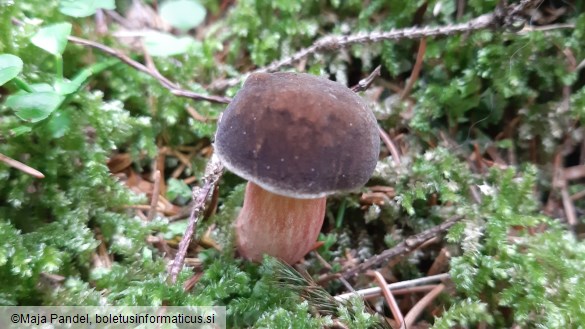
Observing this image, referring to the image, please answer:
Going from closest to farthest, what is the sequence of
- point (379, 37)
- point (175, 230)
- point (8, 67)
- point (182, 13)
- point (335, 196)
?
1. point (8, 67)
2. point (175, 230)
3. point (335, 196)
4. point (379, 37)
5. point (182, 13)

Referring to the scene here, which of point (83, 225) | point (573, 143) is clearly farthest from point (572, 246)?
point (83, 225)

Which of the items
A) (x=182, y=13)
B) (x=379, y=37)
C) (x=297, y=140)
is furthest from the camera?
(x=182, y=13)

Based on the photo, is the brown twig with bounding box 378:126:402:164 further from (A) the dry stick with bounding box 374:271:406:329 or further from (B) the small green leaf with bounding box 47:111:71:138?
(B) the small green leaf with bounding box 47:111:71:138

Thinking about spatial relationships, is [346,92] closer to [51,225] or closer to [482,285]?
[482,285]

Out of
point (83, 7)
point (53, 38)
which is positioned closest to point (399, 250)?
point (53, 38)

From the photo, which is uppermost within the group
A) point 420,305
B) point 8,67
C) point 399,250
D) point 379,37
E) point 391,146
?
→ point 379,37

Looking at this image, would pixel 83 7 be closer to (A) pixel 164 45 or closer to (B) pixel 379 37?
(A) pixel 164 45

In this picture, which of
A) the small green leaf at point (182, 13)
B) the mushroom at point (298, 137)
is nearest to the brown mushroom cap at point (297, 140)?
the mushroom at point (298, 137)
